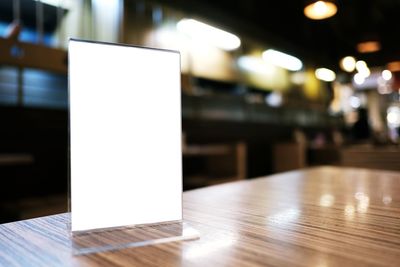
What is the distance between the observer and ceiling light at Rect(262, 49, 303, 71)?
694 cm

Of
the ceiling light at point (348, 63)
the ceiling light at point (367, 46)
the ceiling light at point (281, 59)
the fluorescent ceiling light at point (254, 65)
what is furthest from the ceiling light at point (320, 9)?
the ceiling light at point (281, 59)

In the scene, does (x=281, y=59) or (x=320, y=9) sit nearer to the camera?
(x=320, y=9)

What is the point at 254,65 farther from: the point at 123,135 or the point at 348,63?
the point at 123,135

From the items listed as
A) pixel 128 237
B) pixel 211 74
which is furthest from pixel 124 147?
pixel 211 74

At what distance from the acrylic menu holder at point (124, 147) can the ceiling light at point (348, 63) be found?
15.1ft

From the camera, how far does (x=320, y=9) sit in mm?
2238

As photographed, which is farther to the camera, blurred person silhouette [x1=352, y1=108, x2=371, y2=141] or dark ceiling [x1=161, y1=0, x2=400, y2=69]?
blurred person silhouette [x1=352, y1=108, x2=371, y2=141]

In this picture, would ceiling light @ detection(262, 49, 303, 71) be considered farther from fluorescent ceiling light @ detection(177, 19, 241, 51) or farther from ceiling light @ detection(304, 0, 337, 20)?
ceiling light @ detection(304, 0, 337, 20)

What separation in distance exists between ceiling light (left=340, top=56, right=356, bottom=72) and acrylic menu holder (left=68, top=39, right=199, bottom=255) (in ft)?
15.1

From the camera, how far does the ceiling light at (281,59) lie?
22.8 feet

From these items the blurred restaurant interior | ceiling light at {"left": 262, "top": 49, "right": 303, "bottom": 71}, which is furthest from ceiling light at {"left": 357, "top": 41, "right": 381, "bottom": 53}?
ceiling light at {"left": 262, "top": 49, "right": 303, "bottom": 71}

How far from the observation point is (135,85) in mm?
532

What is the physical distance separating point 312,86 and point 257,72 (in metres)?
2.76

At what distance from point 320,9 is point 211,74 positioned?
3335mm
